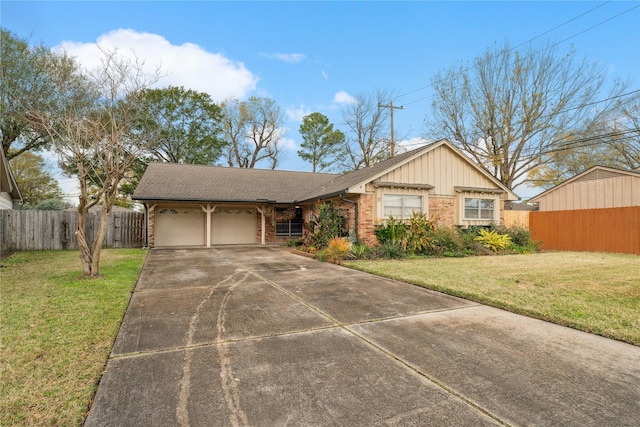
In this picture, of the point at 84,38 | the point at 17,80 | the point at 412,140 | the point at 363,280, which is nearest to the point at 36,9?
the point at 84,38

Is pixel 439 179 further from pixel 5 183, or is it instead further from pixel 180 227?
pixel 5 183

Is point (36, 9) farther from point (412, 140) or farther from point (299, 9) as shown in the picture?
point (412, 140)

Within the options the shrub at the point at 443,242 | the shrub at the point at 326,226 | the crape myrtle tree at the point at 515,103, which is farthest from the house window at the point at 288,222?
the crape myrtle tree at the point at 515,103

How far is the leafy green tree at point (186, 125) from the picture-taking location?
2725 centimetres

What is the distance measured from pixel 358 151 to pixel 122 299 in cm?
2638

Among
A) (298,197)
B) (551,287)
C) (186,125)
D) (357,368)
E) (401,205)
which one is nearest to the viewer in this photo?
(357,368)

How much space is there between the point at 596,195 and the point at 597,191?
179 mm

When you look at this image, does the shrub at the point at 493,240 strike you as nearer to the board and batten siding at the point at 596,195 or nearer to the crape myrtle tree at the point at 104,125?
the board and batten siding at the point at 596,195

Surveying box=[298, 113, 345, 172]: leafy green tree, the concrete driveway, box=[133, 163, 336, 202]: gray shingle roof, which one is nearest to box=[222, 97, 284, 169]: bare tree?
box=[298, 113, 345, 172]: leafy green tree

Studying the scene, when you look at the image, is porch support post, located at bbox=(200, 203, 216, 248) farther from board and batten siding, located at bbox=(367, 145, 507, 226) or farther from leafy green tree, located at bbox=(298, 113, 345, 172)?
leafy green tree, located at bbox=(298, 113, 345, 172)

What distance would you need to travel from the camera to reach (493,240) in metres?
12.8

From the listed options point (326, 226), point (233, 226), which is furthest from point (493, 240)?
point (233, 226)

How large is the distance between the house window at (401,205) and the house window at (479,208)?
Result: 2445mm

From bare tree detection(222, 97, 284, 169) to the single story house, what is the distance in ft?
40.1
